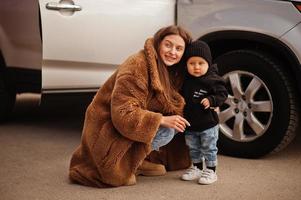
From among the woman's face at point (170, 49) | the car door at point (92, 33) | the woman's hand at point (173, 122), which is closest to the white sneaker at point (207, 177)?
the woman's hand at point (173, 122)

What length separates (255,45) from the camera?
140 inches

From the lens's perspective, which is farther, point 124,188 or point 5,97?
point 5,97

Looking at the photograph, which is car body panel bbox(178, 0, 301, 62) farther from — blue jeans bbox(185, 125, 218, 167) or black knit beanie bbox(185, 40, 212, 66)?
blue jeans bbox(185, 125, 218, 167)

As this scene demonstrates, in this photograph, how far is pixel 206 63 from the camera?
3.03m

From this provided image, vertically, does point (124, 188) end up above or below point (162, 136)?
below

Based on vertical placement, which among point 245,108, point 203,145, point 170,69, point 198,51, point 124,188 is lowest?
point 124,188

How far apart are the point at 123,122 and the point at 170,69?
1.71 feet

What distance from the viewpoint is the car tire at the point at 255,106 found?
11.1 ft

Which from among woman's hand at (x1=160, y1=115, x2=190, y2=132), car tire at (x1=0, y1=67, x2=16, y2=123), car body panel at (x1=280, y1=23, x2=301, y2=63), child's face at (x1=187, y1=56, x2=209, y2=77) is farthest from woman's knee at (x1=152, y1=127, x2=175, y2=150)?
car tire at (x1=0, y1=67, x2=16, y2=123)

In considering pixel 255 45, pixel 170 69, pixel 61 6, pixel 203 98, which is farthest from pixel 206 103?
pixel 61 6

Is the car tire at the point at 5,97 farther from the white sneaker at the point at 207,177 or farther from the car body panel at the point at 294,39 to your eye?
the car body panel at the point at 294,39

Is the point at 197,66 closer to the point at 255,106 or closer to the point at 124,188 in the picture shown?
the point at 255,106

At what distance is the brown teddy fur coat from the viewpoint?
283cm

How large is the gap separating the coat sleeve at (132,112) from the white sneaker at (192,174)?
478 mm
